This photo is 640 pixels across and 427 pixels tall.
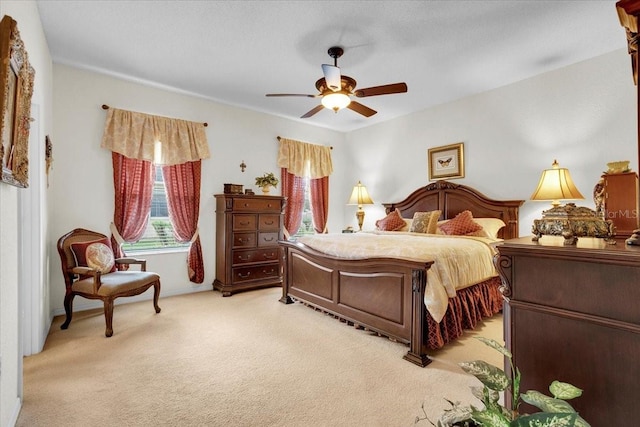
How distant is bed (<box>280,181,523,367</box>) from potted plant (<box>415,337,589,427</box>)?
156 cm

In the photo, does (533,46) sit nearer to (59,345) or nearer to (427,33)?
(427,33)

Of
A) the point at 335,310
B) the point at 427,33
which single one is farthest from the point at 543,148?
the point at 335,310

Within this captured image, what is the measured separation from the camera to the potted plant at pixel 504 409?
686mm

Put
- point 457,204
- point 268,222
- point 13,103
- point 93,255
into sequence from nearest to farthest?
point 13,103 → point 93,255 → point 457,204 → point 268,222

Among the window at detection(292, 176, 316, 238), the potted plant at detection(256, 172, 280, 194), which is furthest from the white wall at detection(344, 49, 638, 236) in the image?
the potted plant at detection(256, 172, 280, 194)

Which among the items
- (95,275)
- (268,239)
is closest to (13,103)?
(95,275)

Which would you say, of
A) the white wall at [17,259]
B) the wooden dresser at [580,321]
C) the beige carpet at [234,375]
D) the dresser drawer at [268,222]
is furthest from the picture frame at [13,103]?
the dresser drawer at [268,222]

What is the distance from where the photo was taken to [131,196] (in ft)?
12.9

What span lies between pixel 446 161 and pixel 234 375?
4112 millimetres

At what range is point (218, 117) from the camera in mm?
4707

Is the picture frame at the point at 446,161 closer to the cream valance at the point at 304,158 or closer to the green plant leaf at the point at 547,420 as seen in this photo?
the cream valance at the point at 304,158

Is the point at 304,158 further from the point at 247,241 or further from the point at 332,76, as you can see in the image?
the point at 332,76

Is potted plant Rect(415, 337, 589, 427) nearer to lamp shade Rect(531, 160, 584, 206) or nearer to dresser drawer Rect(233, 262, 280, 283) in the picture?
lamp shade Rect(531, 160, 584, 206)

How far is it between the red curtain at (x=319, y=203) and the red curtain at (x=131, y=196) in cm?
278
